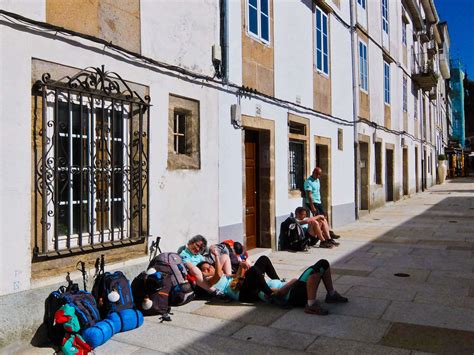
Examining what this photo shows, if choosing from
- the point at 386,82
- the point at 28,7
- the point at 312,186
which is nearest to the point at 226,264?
the point at 28,7

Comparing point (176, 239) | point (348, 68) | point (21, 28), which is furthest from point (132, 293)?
point (348, 68)

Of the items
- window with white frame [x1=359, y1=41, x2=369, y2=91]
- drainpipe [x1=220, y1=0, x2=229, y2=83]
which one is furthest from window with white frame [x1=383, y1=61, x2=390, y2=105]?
drainpipe [x1=220, y1=0, x2=229, y2=83]

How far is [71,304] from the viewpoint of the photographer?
442cm

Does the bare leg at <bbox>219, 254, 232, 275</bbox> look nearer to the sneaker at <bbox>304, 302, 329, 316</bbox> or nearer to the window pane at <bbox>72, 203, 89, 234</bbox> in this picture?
the sneaker at <bbox>304, 302, 329, 316</bbox>

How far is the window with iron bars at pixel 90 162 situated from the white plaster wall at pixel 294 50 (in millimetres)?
4230

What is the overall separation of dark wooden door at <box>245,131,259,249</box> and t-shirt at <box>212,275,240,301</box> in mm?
2872

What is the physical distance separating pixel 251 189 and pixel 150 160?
3.32 m

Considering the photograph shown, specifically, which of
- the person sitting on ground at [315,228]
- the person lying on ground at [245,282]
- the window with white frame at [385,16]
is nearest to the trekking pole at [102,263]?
the person lying on ground at [245,282]

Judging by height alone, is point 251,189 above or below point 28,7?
below

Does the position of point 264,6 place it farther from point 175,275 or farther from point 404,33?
point 404,33

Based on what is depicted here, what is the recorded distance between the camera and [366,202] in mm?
15570

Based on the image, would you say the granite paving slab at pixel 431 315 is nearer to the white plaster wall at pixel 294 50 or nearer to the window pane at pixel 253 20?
the white plaster wall at pixel 294 50

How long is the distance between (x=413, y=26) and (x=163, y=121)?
72.9 feet

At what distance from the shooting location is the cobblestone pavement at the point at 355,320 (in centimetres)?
430
